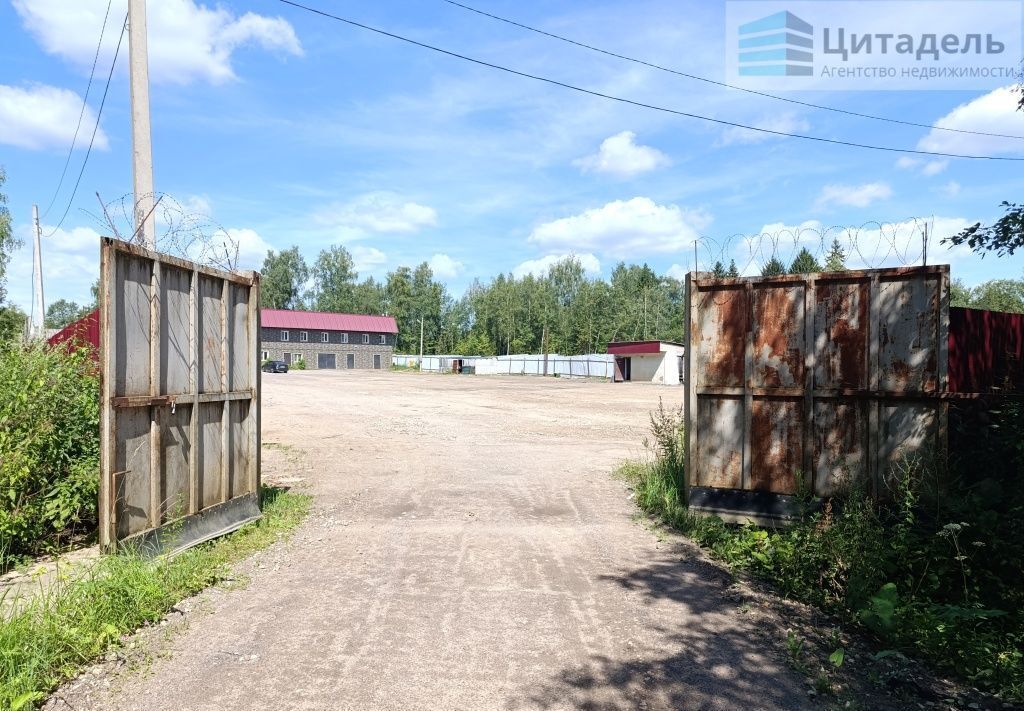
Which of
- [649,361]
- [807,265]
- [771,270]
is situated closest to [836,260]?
[771,270]

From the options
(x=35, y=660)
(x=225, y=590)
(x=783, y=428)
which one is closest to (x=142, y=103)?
(x=225, y=590)

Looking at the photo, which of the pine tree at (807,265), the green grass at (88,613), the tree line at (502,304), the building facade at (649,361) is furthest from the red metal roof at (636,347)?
the green grass at (88,613)

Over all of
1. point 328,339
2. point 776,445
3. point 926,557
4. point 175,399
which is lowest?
point 926,557

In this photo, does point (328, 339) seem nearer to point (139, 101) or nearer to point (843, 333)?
point (139, 101)

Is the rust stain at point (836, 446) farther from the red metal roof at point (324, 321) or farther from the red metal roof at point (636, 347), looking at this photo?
the red metal roof at point (324, 321)

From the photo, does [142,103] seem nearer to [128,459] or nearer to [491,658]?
[128,459]

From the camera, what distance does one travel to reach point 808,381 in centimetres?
617

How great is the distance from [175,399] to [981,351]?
7.82m

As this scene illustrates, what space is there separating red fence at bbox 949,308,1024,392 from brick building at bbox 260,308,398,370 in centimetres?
7369

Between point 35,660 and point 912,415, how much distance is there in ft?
22.0

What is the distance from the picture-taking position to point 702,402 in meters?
6.68

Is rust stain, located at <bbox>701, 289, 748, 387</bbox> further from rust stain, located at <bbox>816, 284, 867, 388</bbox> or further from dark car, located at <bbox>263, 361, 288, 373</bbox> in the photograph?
dark car, located at <bbox>263, 361, 288, 373</bbox>

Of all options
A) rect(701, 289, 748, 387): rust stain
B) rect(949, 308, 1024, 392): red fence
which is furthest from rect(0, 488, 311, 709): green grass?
rect(949, 308, 1024, 392): red fence

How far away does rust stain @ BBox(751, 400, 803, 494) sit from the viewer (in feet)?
20.4
